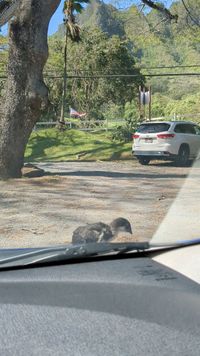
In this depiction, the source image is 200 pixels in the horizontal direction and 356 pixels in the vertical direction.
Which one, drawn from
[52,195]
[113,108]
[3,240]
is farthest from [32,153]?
[113,108]

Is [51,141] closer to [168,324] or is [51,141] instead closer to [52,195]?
[52,195]

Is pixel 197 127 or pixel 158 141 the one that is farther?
pixel 197 127

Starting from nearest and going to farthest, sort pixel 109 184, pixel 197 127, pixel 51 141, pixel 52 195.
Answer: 1. pixel 52 195
2. pixel 109 184
3. pixel 197 127
4. pixel 51 141

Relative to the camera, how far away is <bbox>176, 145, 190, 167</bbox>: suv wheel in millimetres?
20953

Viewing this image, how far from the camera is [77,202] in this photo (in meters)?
11.1

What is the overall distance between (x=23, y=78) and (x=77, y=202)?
474 centimetres

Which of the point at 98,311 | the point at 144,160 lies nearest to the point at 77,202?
the point at 98,311

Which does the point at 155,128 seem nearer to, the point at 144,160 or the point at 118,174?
the point at 144,160

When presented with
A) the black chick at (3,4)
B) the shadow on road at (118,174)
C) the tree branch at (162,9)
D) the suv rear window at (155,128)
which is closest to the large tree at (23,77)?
the black chick at (3,4)

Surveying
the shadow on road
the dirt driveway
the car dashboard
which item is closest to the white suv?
the dirt driveway

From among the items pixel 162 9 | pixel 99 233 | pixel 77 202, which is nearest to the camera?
pixel 99 233

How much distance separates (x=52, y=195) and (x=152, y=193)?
2109 mm

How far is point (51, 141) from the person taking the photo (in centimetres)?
2762

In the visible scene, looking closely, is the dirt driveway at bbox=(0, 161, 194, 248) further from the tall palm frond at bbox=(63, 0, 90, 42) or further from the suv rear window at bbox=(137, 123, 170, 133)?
the tall palm frond at bbox=(63, 0, 90, 42)
